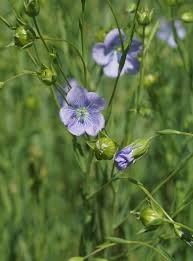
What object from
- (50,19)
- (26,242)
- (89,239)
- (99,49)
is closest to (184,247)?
(89,239)

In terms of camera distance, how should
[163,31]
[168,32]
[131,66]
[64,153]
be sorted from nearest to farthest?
[131,66] < [168,32] < [163,31] < [64,153]

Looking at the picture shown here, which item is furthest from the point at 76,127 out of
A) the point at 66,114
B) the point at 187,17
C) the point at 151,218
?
the point at 187,17

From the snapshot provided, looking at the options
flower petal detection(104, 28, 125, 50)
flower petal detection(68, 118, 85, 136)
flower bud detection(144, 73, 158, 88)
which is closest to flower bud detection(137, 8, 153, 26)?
flower petal detection(104, 28, 125, 50)

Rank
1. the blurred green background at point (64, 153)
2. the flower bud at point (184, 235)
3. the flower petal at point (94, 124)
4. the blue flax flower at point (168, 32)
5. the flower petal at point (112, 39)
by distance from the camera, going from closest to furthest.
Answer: the flower bud at point (184, 235)
the flower petal at point (94, 124)
the flower petal at point (112, 39)
the blurred green background at point (64, 153)
the blue flax flower at point (168, 32)

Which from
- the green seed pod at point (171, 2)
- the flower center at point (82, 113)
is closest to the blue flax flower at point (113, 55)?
the green seed pod at point (171, 2)

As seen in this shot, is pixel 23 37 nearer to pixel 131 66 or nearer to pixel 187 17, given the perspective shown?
pixel 131 66

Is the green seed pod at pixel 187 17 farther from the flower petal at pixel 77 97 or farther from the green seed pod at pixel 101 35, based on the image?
the flower petal at pixel 77 97
